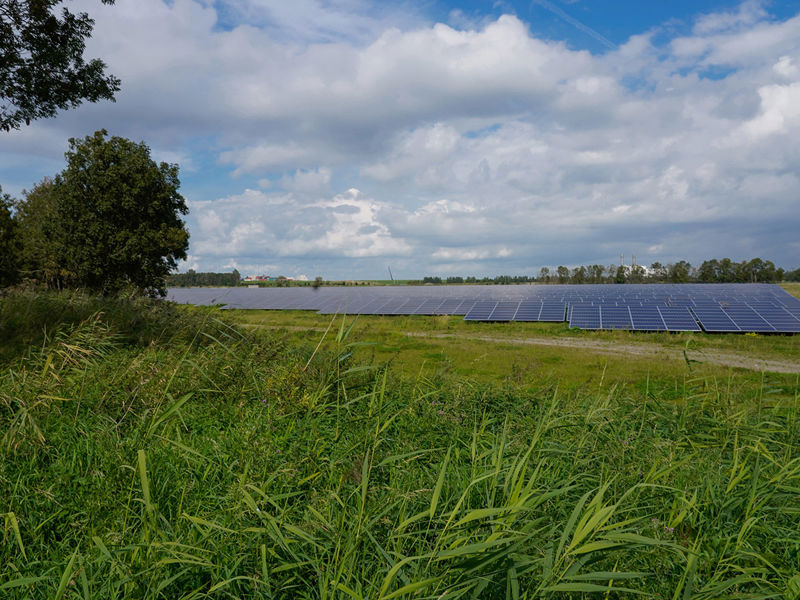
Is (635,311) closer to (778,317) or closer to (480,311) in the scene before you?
(778,317)

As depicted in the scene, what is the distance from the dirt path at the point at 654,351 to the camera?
1802 cm

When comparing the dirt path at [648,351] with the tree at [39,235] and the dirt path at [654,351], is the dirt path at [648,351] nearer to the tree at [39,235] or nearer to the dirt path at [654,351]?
the dirt path at [654,351]

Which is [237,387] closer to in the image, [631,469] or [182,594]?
[182,594]

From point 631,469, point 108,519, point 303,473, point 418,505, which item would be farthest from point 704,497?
point 108,519

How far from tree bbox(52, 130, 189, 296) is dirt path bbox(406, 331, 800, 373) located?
1452cm

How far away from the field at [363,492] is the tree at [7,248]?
26611 millimetres

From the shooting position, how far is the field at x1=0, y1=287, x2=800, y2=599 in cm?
233

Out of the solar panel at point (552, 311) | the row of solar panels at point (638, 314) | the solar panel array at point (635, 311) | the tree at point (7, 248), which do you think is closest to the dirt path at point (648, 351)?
the solar panel array at point (635, 311)

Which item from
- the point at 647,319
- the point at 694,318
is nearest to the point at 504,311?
the point at 647,319

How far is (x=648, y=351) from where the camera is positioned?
69.4ft

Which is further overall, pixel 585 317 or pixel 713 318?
pixel 585 317

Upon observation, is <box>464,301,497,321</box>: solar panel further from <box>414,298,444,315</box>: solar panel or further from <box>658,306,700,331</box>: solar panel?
<box>658,306,700,331</box>: solar panel

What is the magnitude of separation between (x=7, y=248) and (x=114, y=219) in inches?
460

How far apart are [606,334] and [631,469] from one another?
2418 cm
